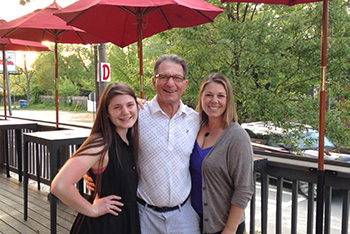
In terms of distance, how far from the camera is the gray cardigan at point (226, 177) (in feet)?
6.21

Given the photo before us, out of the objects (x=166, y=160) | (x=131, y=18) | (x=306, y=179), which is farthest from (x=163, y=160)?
(x=131, y=18)

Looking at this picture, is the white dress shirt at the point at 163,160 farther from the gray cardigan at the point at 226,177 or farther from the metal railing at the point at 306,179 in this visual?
the metal railing at the point at 306,179

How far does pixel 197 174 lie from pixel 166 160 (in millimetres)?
256

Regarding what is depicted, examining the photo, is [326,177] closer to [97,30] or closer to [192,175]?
[192,175]

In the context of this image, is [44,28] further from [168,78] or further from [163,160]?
[163,160]

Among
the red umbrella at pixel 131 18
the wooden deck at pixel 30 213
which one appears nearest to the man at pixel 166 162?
the red umbrella at pixel 131 18

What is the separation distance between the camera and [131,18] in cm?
417

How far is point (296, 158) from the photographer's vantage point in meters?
2.83

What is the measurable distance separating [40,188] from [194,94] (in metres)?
3.73

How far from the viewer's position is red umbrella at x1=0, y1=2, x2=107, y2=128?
4316 mm

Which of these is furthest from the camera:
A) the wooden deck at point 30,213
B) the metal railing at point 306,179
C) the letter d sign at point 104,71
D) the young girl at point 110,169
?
the letter d sign at point 104,71

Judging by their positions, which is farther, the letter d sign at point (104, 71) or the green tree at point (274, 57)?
the letter d sign at point (104, 71)

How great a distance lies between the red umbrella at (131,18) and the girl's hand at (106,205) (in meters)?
1.86

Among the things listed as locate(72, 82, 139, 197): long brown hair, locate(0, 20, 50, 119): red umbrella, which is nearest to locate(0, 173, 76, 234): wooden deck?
locate(72, 82, 139, 197): long brown hair
